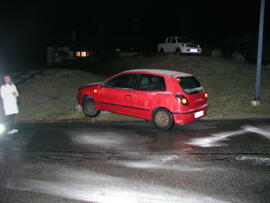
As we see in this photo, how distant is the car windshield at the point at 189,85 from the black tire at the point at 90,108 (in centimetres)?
328

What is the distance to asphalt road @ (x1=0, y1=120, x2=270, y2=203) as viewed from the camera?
448cm

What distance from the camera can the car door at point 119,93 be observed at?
28.4ft

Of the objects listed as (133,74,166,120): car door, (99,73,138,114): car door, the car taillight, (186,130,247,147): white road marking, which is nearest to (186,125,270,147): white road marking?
(186,130,247,147): white road marking

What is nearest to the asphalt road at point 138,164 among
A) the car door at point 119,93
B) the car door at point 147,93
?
the car door at point 147,93

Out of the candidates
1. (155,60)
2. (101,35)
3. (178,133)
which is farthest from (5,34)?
(178,133)

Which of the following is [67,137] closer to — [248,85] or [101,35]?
[248,85]

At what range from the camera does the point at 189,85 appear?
321 inches

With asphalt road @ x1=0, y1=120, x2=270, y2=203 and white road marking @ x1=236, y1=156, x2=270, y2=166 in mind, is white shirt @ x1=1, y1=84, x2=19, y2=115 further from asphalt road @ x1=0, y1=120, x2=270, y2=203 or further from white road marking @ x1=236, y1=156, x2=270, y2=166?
white road marking @ x1=236, y1=156, x2=270, y2=166

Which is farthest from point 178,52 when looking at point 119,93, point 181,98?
point 181,98

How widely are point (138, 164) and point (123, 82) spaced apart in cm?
367

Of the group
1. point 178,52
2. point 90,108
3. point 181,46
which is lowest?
point 90,108

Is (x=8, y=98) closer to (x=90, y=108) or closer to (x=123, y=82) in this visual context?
(x=90, y=108)

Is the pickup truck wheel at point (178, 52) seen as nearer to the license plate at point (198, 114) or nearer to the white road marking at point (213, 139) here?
the license plate at point (198, 114)

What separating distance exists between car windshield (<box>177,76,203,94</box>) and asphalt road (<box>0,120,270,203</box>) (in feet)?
3.78
